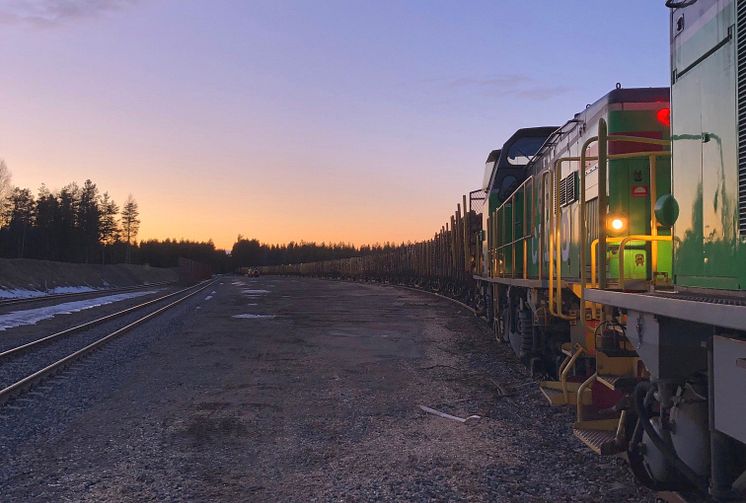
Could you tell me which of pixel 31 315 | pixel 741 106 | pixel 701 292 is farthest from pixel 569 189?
pixel 31 315

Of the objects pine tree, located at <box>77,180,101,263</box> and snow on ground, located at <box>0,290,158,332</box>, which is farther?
pine tree, located at <box>77,180,101,263</box>

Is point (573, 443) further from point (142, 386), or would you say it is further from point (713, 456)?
point (142, 386)

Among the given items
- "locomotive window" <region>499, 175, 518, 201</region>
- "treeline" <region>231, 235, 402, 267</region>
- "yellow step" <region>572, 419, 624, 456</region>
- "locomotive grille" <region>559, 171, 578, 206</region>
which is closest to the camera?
"yellow step" <region>572, 419, 624, 456</region>

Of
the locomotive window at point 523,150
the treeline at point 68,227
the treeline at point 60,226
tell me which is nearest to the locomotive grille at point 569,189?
the locomotive window at point 523,150

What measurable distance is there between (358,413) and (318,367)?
3.03m

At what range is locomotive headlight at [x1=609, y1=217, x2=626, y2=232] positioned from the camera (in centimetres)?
558

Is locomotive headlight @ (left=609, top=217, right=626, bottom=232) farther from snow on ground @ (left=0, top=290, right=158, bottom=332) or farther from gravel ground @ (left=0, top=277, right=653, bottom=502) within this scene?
snow on ground @ (left=0, top=290, right=158, bottom=332)

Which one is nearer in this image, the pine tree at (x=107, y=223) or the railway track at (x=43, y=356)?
the railway track at (x=43, y=356)

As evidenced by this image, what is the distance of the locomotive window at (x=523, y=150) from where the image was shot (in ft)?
37.4

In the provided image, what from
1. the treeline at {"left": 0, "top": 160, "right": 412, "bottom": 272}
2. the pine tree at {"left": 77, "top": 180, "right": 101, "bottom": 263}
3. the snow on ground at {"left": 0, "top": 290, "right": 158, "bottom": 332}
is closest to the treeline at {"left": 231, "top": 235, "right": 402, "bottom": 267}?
the treeline at {"left": 0, "top": 160, "right": 412, "bottom": 272}

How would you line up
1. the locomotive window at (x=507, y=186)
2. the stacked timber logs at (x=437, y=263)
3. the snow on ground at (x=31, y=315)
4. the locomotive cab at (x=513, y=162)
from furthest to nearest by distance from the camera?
the snow on ground at (x=31, y=315), the stacked timber logs at (x=437, y=263), the locomotive window at (x=507, y=186), the locomotive cab at (x=513, y=162)

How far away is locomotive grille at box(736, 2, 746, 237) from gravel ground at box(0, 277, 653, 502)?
2241 millimetres

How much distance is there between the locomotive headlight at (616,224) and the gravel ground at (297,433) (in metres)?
1.93

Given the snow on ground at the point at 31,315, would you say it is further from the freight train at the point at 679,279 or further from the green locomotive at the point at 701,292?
the green locomotive at the point at 701,292
